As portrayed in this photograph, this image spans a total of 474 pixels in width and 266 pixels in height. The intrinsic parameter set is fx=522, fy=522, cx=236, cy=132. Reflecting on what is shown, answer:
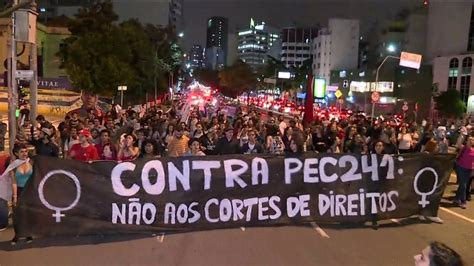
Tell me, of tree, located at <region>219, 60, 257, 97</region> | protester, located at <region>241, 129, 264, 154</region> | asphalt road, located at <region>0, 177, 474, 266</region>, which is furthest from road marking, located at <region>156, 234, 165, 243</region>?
tree, located at <region>219, 60, 257, 97</region>

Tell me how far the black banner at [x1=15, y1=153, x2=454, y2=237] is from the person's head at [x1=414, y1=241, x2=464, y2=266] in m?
5.62

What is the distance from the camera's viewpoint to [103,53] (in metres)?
36.8

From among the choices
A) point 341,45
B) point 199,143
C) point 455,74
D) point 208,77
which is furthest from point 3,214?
point 208,77

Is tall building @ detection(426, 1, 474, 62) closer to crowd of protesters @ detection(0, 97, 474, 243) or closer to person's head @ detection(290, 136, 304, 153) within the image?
crowd of protesters @ detection(0, 97, 474, 243)

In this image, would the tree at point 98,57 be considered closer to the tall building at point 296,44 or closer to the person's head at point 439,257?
the person's head at point 439,257

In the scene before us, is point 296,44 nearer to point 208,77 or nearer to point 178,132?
point 208,77

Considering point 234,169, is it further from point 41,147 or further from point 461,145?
point 461,145

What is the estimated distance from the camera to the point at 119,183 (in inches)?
315

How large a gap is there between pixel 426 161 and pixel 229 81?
8768 centimetres

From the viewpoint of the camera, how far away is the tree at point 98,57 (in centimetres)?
3575

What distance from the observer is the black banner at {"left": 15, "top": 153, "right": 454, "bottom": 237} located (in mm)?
7816

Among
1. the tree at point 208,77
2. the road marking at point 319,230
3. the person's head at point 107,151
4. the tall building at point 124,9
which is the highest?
the tall building at point 124,9

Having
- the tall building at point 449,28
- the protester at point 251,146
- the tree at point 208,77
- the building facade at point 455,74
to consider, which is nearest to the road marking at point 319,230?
the protester at point 251,146

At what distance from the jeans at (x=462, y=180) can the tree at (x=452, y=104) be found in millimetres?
52521
